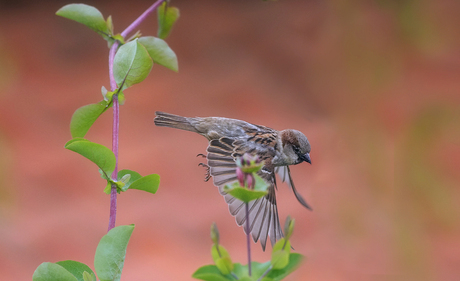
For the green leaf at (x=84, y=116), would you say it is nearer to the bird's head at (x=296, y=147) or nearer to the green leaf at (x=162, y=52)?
the green leaf at (x=162, y=52)

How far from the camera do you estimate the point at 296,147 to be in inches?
49.9

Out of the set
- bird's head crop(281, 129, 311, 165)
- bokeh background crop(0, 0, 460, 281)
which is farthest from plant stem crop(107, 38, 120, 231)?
bokeh background crop(0, 0, 460, 281)

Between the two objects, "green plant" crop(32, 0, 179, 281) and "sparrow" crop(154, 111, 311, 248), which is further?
"sparrow" crop(154, 111, 311, 248)

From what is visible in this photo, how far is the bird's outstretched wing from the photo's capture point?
42.9 inches

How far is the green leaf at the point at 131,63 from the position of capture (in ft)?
1.97

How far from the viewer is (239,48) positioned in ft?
10.3

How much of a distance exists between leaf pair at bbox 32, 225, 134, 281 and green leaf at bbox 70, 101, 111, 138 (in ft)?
0.58

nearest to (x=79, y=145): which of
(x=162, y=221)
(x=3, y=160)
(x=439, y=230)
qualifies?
(x=162, y=221)

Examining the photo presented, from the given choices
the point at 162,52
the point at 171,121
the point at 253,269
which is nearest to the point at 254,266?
the point at 253,269

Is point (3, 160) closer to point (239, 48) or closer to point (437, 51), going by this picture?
point (239, 48)

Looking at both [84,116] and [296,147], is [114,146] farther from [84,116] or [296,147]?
[296,147]

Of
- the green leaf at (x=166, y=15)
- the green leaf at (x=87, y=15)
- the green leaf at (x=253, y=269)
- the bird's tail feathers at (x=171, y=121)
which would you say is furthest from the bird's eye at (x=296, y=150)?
the green leaf at (x=253, y=269)

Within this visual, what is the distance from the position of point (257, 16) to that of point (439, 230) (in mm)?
1811

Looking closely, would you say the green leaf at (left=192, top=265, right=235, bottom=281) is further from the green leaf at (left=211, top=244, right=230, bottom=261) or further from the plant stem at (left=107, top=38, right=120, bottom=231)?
the plant stem at (left=107, top=38, right=120, bottom=231)
